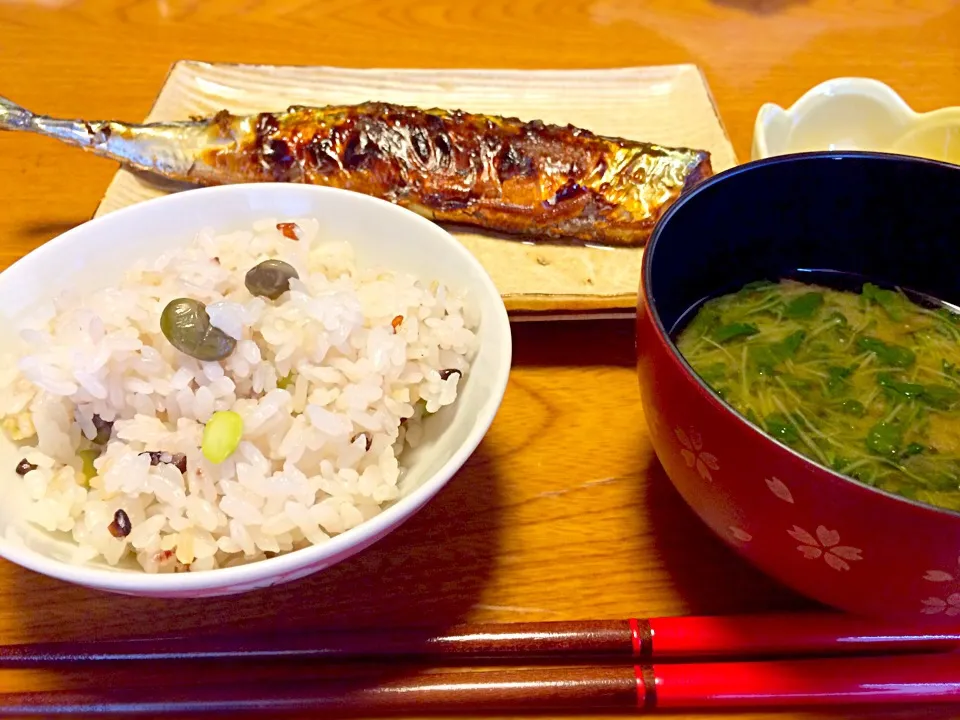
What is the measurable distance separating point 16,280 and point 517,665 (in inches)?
38.8

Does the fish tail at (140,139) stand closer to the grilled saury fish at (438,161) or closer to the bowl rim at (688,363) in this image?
the grilled saury fish at (438,161)

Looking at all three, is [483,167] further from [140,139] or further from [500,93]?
[140,139]

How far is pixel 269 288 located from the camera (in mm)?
1208

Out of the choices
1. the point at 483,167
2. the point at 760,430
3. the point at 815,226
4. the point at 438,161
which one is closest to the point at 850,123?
the point at 815,226

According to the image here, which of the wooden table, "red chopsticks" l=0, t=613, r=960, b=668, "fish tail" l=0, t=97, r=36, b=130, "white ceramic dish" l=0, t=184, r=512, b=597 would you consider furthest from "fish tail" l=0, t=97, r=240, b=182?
"red chopsticks" l=0, t=613, r=960, b=668

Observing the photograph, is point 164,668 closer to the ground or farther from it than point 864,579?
closer to the ground

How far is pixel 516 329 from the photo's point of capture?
160cm

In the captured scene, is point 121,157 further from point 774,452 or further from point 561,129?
point 774,452

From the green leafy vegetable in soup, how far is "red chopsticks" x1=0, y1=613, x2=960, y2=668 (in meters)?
0.21

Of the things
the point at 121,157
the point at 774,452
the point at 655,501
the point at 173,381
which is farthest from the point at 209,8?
the point at 774,452

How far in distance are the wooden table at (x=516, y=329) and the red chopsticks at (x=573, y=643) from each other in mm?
37

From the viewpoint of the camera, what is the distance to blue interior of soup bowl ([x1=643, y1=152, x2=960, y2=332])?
1.21m

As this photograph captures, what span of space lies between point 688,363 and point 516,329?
0.65 m

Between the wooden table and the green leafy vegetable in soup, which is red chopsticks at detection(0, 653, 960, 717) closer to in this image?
the wooden table
